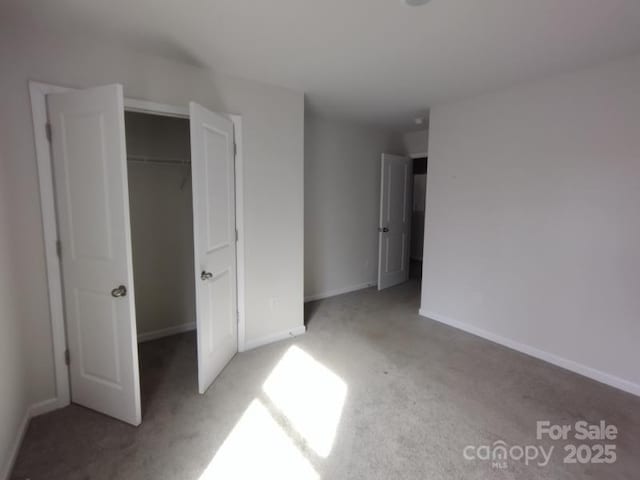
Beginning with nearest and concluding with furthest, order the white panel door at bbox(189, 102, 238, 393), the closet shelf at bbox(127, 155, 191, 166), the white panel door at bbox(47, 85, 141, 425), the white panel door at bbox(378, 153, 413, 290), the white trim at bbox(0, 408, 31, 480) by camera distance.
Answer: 1. the white trim at bbox(0, 408, 31, 480)
2. the white panel door at bbox(47, 85, 141, 425)
3. the white panel door at bbox(189, 102, 238, 393)
4. the closet shelf at bbox(127, 155, 191, 166)
5. the white panel door at bbox(378, 153, 413, 290)

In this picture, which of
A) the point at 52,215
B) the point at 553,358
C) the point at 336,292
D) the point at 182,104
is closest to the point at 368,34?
the point at 182,104

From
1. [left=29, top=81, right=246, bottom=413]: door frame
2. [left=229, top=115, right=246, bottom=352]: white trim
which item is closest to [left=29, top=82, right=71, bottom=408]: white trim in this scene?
[left=29, top=81, right=246, bottom=413]: door frame

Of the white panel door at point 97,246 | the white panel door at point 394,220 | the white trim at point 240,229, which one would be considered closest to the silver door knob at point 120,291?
the white panel door at point 97,246

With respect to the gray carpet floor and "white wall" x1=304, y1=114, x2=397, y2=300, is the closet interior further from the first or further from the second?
"white wall" x1=304, y1=114, x2=397, y2=300

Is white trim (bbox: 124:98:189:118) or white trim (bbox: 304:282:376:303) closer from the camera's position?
white trim (bbox: 124:98:189:118)

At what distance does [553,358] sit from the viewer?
2.83 metres

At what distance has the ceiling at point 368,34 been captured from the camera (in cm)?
173

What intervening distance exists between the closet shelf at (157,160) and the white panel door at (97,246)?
0.99 meters

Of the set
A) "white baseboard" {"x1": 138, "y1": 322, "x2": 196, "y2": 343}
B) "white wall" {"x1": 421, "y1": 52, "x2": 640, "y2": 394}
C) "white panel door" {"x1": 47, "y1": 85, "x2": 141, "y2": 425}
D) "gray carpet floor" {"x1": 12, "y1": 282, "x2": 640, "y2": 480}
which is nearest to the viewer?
"gray carpet floor" {"x1": 12, "y1": 282, "x2": 640, "y2": 480}

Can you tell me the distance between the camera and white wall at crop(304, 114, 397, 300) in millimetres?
4301

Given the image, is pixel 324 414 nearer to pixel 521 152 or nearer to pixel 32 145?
pixel 32 145

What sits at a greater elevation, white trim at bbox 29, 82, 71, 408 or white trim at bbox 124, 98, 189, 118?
white trim at bbox 124, 98, 189, 118

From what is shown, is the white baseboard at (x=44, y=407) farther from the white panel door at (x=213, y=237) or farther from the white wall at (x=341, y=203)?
the white wall at (x=341, y=203)

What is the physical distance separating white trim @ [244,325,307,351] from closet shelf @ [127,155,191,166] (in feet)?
6.19
